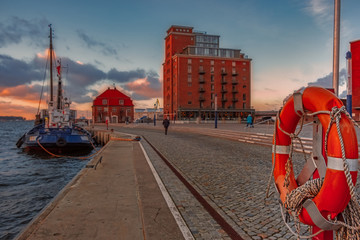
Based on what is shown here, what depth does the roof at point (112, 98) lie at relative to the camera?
265 ft

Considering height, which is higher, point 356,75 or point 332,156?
point 356,75

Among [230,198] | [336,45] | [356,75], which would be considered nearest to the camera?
[230,198]

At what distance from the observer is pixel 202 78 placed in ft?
223

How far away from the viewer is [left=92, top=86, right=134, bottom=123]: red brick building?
80000 mm

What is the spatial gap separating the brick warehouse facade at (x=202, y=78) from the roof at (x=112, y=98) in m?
16.6

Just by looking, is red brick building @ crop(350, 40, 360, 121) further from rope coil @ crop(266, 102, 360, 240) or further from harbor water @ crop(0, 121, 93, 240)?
rope coil @ crop(266, 102, 360, 240)

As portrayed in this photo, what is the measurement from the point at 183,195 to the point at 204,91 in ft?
210

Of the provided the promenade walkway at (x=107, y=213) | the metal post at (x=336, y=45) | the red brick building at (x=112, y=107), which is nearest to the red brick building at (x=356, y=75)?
the metal post at (x=336, y=45)

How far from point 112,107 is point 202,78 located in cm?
3226

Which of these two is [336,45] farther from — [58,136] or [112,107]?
[112,107]

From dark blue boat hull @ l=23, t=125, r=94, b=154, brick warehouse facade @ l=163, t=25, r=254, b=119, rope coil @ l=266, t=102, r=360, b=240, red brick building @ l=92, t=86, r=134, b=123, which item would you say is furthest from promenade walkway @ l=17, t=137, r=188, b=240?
red brick building @ l=92, t=86, r=134, b=123

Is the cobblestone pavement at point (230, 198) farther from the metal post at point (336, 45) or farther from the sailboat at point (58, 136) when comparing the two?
the sailboat at point (58, 136)

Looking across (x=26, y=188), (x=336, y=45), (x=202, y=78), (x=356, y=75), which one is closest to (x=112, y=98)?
(x=202, y=78)

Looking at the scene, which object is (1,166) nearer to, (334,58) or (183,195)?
(183,195)
